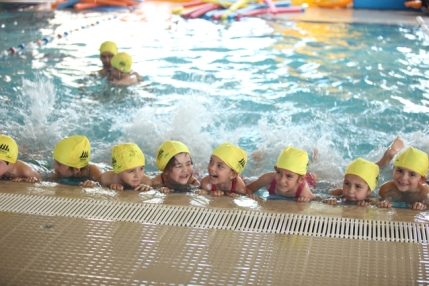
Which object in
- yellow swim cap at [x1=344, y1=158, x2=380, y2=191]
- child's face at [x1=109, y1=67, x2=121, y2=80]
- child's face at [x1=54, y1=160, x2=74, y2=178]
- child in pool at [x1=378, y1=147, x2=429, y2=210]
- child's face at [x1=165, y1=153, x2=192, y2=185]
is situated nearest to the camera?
yellow swim cap at [x1=344, y1=158, x2=380, y2=191]

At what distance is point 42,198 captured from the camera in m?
4.51

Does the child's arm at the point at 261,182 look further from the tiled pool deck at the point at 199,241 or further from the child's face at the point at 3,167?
the child's face at the point at 3,167

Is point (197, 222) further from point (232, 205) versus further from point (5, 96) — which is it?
point (5, 96)

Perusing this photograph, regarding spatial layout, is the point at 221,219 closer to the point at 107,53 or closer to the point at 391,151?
the point at 391,151

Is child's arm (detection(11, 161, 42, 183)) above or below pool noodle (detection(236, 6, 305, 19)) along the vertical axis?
below

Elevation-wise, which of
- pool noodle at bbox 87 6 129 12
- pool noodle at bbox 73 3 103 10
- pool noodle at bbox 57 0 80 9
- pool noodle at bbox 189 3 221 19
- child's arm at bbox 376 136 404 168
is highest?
pool noodle at bbox 57 0 80 9

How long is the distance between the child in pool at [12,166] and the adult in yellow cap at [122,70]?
351 centimetres

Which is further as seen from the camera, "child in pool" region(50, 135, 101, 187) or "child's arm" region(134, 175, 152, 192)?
"child in pool" region(50, 135, 101, 187)

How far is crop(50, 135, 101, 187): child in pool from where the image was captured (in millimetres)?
5305

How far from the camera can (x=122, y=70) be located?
28.7 feet

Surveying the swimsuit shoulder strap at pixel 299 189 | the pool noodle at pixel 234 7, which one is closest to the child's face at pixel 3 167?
the swimsuit shoulder strap at pixel 299 189

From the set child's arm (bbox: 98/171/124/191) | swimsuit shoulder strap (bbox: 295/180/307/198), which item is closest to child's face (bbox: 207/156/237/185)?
swimsuit shoulder strap (bbox: 295/180/307/198)

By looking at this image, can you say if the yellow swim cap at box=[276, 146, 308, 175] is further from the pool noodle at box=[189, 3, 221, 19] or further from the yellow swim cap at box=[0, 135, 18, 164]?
the pool noodle at box=[189, 3, 221, 19]

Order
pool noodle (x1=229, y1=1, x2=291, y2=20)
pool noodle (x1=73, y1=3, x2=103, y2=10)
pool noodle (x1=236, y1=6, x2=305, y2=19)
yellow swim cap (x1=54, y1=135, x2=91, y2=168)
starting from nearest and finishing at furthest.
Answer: yellow swim cap (x1=54, y1=135, x2=91, y2=168) < pool noodle (x1=229, y1=1, x2=291, y2=20) < pool noodle (x1=236, y1=6, x2=305, y2=19) < pool noodle (x1=73, y1=3, x2=103, y2=10)
